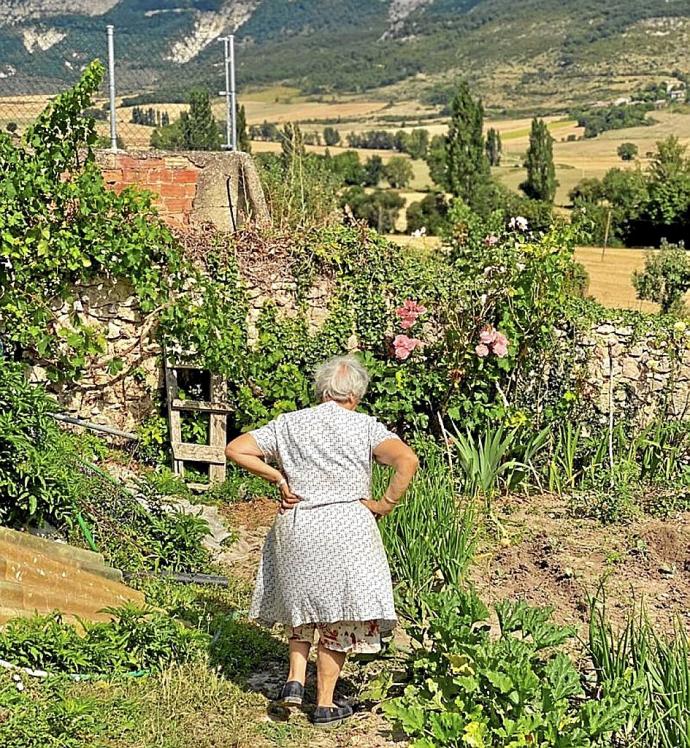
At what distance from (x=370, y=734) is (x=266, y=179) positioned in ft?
25.8

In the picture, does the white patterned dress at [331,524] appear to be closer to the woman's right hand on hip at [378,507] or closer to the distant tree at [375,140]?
the woman's right hand on hip at [378,507]

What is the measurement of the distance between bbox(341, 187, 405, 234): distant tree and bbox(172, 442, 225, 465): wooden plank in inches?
1354

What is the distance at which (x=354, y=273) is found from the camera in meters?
7.98

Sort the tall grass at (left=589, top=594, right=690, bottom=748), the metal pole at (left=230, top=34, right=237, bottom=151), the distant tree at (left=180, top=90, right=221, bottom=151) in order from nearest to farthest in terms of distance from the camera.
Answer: the tall grass at (left=589, top=594, right=690, bottom=748) → the metal pole at (left=230, top=34, right=237, bottom=151) → the distant tree at (left=180, top=90, right=221, bottom=151)

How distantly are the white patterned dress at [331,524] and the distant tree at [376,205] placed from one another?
37827 mm

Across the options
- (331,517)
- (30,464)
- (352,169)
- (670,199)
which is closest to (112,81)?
(30,464)

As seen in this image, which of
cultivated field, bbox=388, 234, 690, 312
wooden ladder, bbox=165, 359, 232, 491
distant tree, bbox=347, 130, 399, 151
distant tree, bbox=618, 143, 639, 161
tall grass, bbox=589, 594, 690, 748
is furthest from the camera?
distant tree, bbox=347, 130, 399, 151

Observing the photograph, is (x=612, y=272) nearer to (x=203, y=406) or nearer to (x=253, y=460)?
(x=203, y=406)

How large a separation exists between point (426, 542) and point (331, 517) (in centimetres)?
134

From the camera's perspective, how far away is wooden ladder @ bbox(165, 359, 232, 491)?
7.62m

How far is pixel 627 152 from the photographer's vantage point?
239ft

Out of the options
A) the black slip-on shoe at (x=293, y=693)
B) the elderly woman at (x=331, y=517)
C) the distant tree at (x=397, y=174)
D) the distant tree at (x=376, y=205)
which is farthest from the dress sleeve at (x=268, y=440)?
the distant tree at (x=397, y=174)

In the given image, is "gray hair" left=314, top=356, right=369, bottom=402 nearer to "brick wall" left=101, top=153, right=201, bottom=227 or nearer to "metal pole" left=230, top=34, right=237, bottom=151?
"brick wall" left=101, top=153, right=201, bottom=227

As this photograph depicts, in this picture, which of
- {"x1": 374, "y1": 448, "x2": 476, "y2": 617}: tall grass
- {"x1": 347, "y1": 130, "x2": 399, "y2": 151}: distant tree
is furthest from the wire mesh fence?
{"x1": 347, "y1": 130, "x2": 399, "y2": 151}: distant tree
